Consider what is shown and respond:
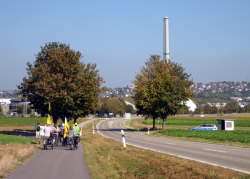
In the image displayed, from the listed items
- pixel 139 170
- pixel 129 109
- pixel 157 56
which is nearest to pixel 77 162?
pixel 139 170

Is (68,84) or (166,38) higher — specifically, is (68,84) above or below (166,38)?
below

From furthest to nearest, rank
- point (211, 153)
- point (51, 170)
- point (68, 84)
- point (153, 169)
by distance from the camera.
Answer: point (68, 84) → point (211, 153) → point (153, 169) → point (51, 170)

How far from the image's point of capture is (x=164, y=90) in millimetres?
42750

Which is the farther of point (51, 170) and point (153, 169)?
point (153, 169)

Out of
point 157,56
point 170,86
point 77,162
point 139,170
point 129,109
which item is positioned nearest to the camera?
point 139,170

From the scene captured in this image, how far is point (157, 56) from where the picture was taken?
4916cm

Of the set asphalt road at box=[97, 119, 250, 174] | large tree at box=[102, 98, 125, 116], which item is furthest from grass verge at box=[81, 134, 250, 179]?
large tree at box=[102, 98, 125, 116]

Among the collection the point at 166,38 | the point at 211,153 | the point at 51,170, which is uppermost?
the point at 166,38

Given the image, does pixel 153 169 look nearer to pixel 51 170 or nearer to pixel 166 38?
pixel 51 170

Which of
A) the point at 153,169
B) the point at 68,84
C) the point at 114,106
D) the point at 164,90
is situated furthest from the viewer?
the point at 114,106

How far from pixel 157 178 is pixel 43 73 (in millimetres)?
25221

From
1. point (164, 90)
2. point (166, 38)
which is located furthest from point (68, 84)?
point (166, 38)

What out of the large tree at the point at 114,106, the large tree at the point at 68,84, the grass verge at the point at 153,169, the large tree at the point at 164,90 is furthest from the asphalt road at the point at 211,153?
the large tree at the point at 114,106

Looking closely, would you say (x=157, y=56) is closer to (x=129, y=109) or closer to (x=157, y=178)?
(x=157, y=178)
